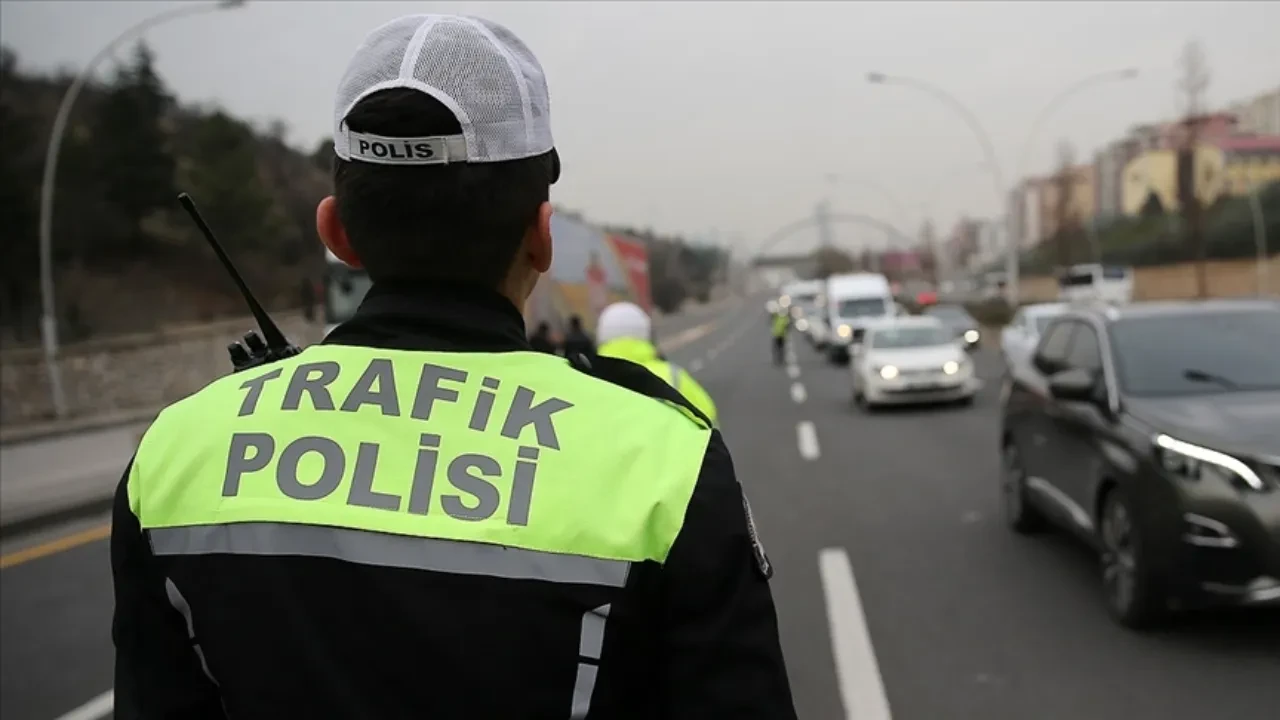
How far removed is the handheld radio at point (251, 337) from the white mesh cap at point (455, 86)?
424 mm

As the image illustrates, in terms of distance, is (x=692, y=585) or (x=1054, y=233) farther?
(x=1054, y=233)

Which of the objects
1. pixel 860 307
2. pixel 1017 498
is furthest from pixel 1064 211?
pixel 1017 498

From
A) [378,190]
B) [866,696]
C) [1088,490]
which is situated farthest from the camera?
[1088,490]

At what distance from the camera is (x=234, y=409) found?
139cm

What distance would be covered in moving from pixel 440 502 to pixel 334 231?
1.42 ft

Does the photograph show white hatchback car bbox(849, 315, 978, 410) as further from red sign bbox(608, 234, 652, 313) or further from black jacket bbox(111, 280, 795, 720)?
black jacket bbox(111, 280, 795, 720)

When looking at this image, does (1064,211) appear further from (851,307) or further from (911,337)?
(911,337)

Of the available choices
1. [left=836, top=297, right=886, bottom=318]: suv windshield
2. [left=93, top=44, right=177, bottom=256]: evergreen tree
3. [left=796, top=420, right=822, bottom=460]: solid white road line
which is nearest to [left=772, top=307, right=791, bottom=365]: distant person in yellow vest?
[left=836, top=297, right=886, bottom=318]: suv windshield

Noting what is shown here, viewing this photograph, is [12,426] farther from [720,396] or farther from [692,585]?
[692,585]

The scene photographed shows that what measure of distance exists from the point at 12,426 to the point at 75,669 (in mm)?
19671

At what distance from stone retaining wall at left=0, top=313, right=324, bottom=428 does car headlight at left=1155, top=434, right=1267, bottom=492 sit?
17.5 m

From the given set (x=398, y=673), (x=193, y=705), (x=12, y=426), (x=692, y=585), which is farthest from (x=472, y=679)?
(x=12, y=426)

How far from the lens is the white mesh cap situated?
1.35 m

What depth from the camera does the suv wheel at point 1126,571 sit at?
5.55 m
